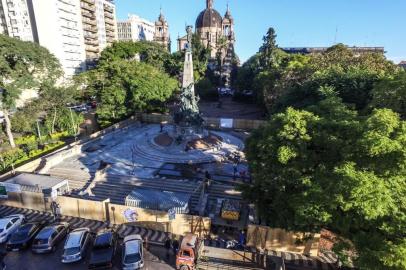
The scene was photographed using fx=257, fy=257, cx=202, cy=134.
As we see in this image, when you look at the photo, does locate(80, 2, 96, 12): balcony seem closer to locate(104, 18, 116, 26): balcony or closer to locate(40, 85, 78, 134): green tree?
locate(104, 18, 116, 26): balcony

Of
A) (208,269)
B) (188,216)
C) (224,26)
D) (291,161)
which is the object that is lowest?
(208,269)

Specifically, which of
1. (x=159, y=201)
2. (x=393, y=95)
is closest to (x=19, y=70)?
(x=159, y=201)

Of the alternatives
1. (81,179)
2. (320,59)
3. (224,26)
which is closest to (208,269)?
(81,179)

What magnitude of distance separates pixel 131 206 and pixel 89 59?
71.9m

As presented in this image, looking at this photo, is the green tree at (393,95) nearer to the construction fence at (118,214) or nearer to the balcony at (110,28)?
the construction fence at (118,214)

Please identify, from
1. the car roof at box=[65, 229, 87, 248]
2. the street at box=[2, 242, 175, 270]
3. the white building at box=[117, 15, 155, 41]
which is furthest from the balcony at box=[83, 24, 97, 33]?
the car roof at box=[65, 229, 87, 248]

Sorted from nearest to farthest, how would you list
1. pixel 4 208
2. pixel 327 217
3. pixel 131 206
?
pixel 327 217 < pixel 131 206 < pixel 4 208

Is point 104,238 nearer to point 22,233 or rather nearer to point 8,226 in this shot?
point 22,233

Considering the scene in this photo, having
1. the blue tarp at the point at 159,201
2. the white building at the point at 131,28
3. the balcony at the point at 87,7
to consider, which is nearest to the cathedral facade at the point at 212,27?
the balcony at the point at 87,7

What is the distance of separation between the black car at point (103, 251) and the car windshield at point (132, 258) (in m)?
0.95

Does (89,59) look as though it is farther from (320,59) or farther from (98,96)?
(320,59)

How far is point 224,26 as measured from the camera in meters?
96.2

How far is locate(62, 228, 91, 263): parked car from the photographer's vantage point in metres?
14.9

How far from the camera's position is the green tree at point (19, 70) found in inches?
1294
